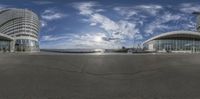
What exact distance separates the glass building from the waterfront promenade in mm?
71673

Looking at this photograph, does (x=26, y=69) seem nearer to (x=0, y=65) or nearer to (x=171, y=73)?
(x=0, y=65)

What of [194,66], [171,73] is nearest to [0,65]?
[171,73]

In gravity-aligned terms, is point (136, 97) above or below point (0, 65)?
below

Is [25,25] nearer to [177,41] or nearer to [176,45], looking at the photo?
[176,45]

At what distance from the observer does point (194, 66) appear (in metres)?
8.88

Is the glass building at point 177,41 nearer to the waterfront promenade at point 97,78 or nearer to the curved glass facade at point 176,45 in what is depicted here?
the curved glass facade at point 176,45

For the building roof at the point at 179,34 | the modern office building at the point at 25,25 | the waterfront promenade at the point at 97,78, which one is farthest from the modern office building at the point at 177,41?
the waterfront promenade at the point at 97,78

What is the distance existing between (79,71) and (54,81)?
123cm

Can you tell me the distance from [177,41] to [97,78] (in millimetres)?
77003

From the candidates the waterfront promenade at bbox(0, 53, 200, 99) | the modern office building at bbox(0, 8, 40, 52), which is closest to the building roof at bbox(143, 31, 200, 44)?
the modern office building at bbox(0, 8, 40, 52)

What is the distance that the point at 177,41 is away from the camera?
80000 millimetres

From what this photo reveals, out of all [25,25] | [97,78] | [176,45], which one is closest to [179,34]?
[176,45]

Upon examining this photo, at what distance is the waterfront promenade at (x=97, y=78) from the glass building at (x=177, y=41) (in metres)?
71.7

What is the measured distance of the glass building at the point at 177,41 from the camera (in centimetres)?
7912
